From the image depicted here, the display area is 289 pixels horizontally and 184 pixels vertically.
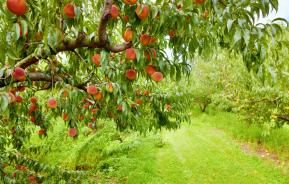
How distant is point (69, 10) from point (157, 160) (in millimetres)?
10876

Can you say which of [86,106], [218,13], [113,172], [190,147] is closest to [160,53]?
[218,13]

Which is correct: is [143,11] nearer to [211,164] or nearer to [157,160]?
[211,164]

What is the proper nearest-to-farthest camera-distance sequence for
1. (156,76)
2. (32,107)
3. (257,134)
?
1. (156,76)
2. (32,107)
3. (257,134)

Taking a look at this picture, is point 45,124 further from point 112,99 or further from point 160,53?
point 160,53

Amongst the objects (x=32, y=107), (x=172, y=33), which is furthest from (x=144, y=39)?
(x=32, y=107)

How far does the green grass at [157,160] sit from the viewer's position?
10.5 metres

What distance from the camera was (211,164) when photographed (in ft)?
39.7

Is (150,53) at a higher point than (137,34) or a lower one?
lower

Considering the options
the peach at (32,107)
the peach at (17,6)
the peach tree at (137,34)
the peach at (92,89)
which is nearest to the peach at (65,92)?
the peach tree at (137,34)

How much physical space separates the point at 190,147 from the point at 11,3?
45.6 ft

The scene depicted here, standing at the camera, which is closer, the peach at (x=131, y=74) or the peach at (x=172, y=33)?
the peach at (x=172, y=33)

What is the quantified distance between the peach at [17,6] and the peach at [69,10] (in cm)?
38

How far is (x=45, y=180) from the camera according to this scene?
5551 millimetres

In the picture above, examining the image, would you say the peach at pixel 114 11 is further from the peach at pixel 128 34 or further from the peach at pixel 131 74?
the peach at pixel 131 74
